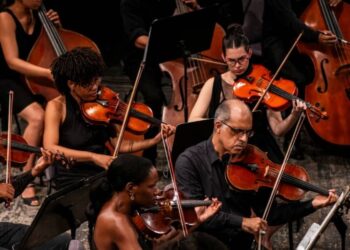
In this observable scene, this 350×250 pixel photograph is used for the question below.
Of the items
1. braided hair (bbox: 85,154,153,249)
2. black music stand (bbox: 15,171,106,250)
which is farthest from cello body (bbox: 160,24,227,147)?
braided hair (bbox: 85,154,153,249)

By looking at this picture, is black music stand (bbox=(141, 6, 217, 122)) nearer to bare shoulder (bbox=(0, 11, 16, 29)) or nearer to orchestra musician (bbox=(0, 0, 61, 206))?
orchestra musician (bbox=(0, 0, 61, 206))

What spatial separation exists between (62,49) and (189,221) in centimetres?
Result: 175

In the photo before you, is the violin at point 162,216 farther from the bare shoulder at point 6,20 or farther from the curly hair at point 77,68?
the bare shoulder at point 6,20

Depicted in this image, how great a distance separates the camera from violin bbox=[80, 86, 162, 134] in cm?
361

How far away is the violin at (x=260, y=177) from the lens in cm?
319

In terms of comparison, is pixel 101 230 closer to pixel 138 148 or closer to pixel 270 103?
pixel 138 148

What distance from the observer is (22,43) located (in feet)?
14.2

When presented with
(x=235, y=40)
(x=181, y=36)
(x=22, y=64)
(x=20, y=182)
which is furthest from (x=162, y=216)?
(x=22, y=64)

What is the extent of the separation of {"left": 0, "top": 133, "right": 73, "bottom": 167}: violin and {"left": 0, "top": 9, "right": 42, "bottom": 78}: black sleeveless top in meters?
0.87

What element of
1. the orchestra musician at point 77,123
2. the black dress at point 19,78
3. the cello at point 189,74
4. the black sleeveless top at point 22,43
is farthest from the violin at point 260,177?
the black sleeveless top at point 22,43

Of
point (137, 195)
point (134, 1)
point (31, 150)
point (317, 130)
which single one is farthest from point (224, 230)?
point (134, 1)

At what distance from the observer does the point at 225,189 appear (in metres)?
3.26

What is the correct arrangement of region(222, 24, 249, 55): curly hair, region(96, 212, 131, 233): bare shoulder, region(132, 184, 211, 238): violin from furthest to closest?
region(222, 24, 249, 55): curly hair < region(132, 184, 211, 238): violin < region(96, 212, 131, 233): bare shoulder

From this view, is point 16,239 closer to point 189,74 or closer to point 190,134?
point 190,134
